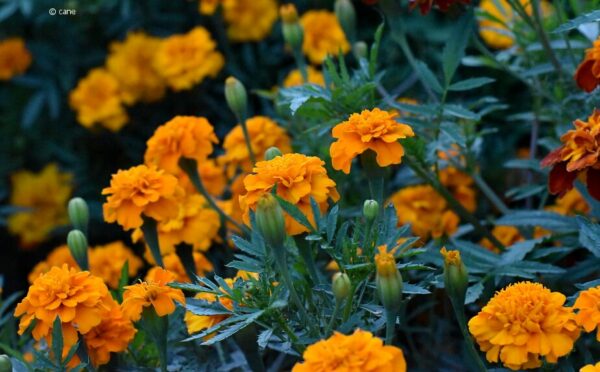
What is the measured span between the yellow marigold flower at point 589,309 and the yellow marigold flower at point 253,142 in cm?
77

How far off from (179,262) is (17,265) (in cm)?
105

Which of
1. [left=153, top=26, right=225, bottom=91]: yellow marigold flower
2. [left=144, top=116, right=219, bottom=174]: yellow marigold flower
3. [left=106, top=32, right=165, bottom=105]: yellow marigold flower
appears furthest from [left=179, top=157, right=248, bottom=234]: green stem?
[left=106, top=32, right=165, bottom=105]: yellow marigold flower

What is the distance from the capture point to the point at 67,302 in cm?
114

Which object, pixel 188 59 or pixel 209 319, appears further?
pixel 188 59

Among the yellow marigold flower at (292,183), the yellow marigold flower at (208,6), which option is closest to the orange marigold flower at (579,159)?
the yellow marigold flower at (292,183)

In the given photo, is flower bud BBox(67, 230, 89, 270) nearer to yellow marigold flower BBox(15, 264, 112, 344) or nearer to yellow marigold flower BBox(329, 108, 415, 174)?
yellow marigold flower BBox(15, 264, 112, 344)

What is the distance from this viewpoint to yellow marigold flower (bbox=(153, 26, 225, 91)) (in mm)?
2193

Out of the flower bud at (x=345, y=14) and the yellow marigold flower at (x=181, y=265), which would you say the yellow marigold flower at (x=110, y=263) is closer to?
the yellow marigold flower at (x=181, y=265)

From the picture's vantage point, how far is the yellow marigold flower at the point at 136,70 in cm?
231

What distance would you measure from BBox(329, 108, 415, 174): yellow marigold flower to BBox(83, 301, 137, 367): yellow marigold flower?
33 cm

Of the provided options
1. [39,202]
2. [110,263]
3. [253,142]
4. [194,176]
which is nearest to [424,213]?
[253,142]

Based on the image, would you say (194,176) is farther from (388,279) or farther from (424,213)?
(388,279)

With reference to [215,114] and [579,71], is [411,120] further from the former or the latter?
[215,114]

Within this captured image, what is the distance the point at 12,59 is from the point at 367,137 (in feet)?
5.08
